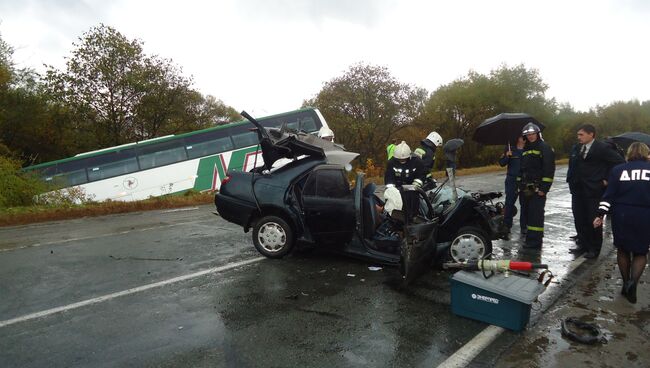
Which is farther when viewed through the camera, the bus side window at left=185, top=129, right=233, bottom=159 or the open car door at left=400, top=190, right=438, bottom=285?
the bus side window at left=185, top=129, right=233, bottom=159

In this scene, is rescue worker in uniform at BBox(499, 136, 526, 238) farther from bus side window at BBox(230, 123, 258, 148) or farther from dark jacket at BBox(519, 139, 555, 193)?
bus side window at BBox(230, 123, 258, 148)

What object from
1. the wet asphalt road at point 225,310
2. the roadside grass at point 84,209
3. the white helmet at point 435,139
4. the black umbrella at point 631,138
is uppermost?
the white helmet at point 435,139

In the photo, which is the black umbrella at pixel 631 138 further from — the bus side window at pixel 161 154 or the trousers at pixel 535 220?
the bus side window at pixel 161 154

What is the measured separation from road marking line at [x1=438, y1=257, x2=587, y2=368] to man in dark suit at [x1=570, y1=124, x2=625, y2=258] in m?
3.27

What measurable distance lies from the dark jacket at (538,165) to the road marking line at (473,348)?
351 cm

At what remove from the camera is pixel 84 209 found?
479 inches

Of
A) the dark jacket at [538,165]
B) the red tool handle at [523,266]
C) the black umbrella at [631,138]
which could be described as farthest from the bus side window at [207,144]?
the red tool handle at [523,266]

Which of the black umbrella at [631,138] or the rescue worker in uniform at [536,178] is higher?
the black umbrella at [631,138]

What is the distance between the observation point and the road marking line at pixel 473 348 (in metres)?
3.03

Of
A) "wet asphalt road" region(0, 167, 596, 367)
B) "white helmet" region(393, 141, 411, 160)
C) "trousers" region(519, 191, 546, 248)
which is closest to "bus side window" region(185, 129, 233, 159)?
"wet asphalt road" region(0, 167, 596, 367)

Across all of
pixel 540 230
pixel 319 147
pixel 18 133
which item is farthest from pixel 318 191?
pixel 18 133

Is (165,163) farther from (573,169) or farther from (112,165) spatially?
(573,169)

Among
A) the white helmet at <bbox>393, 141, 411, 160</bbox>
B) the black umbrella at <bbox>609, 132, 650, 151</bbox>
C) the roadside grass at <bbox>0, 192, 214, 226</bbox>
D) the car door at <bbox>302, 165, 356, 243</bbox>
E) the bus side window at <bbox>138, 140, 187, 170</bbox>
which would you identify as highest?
the bus side window at <bbox>138, 140, 187, 170</bbox>

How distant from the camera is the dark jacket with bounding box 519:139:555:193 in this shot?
6.26 meters
